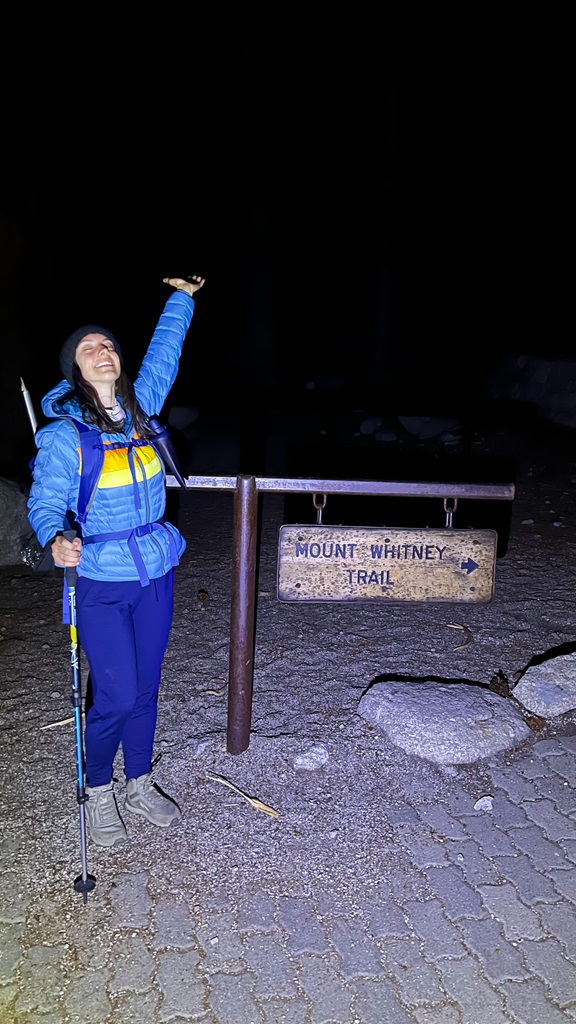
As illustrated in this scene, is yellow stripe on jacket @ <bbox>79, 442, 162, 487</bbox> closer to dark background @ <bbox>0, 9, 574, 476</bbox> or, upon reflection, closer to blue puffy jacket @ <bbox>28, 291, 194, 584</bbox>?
blue puffy jacket @ <bbox>28, 291, 194, 584</bbox>

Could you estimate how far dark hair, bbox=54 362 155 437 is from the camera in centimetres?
302

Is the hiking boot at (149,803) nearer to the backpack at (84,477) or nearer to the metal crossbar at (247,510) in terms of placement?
the metal crossbar at (247,510)

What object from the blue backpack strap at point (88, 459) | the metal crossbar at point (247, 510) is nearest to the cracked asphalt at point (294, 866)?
the metal crossbar at point (247, 510)

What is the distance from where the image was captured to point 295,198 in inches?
1136

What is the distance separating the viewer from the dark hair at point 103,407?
302 centimetres

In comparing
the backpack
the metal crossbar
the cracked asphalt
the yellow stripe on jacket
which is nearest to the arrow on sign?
the metal crossbar

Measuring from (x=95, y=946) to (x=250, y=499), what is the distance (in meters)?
1.85

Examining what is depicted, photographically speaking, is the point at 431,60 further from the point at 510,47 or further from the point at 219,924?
the point at 219,924

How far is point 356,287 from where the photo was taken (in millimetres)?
28891

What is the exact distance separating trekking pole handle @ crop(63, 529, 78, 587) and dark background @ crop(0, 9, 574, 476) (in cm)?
578

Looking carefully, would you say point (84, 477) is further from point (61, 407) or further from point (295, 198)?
point (295, 198)

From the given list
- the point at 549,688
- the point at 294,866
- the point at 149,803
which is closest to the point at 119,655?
the point at 149,803

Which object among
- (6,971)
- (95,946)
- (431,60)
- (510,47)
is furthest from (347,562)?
(510,47)

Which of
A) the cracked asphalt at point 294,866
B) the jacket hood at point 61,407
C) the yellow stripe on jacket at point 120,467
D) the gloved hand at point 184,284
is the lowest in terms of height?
the cracked asphalt at point 294,866
